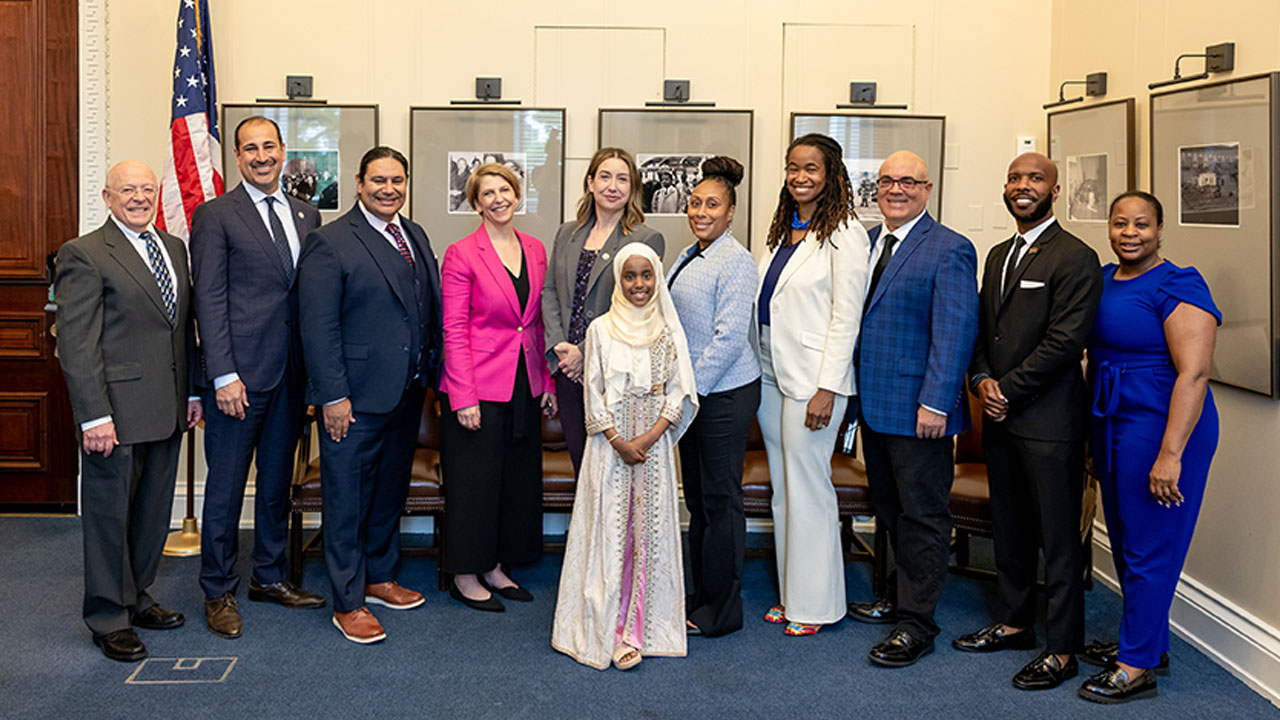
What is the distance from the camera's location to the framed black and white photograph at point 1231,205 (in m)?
3.54

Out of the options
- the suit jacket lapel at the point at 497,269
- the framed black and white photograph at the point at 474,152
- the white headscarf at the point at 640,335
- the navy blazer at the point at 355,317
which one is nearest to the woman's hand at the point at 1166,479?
the white headscarf at the point at 640,335

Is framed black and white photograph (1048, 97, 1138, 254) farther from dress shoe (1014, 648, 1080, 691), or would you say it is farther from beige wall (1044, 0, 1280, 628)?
dress shoe (1014, 648, 1080, 691)

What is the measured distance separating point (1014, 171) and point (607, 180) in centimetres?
148

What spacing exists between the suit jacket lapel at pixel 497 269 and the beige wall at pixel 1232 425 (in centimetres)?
267

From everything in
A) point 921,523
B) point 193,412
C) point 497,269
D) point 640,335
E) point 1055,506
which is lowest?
point 921,523

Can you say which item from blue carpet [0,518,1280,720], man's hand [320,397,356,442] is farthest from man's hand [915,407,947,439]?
man's hand [320,397,356,442]

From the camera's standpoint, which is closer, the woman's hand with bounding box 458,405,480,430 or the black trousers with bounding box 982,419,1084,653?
the black trousers with bounding box 982,419,1084,653

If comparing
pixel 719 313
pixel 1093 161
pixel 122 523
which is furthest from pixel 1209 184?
pixel 122 523

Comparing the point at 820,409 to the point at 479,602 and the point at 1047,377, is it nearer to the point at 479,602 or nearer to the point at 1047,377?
the point at 1047,377

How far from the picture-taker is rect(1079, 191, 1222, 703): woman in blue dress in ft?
10.6

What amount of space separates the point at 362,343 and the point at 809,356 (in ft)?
5.47

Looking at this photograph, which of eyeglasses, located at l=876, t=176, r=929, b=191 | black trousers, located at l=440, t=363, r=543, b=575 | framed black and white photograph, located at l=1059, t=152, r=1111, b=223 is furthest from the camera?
framed black and white photograph, located at l=1059, t=152, r=1111, b=223

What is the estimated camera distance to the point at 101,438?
3475mm

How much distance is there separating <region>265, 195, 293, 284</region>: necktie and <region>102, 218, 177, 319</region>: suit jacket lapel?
0.46m
